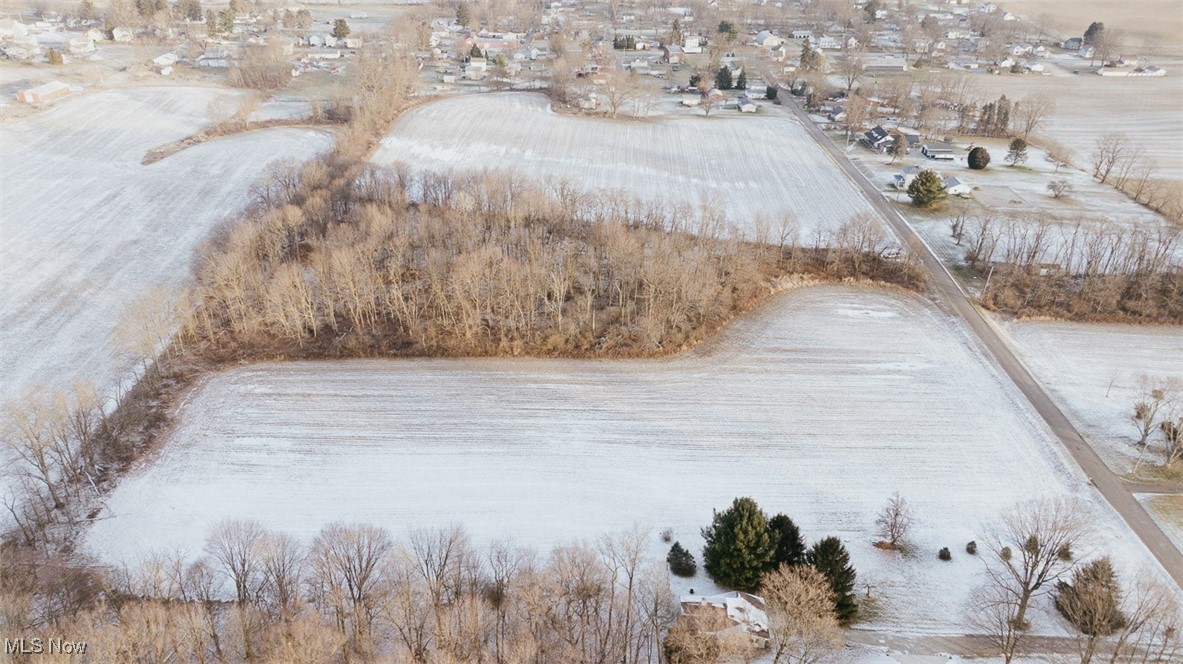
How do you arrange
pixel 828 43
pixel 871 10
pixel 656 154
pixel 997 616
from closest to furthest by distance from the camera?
pixel 997 616 → pixel 656 154 → pixel 828 43 → pixel 871 10

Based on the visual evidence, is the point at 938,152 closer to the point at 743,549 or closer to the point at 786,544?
the point at 786,544

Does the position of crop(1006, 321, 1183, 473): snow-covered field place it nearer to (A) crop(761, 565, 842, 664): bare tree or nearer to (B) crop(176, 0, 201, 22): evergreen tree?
(A) crop(761, 565, 842, 664): bare tree

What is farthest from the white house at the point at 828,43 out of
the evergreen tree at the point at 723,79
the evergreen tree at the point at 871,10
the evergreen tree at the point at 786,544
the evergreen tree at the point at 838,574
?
the evergreen tree at the point at 838,574

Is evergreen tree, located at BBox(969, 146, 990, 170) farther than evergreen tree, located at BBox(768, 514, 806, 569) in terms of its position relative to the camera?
Yes

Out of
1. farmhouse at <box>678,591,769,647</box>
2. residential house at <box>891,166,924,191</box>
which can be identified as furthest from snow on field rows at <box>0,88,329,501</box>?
residential house at <box>891,166,924,191</box>

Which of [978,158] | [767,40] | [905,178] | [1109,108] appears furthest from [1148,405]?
[767,40]

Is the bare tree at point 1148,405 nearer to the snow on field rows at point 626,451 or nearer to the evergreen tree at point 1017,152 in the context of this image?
the snow on field rows at point 626,451
